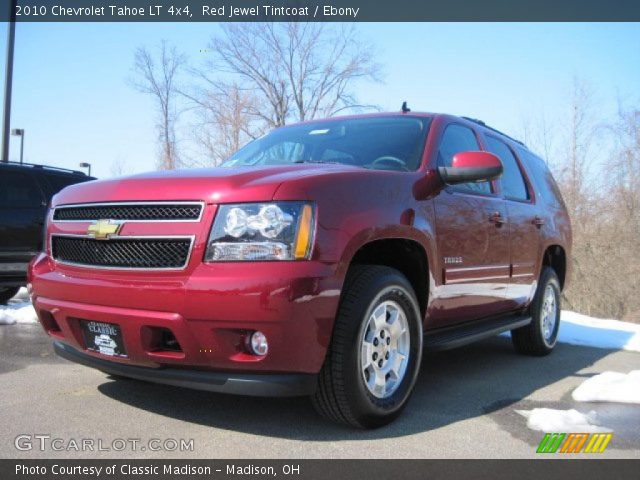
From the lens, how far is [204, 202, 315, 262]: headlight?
266 cm

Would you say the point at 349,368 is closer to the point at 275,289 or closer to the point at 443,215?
the point at 275,289

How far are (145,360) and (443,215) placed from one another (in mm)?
2003

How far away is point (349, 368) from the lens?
9.32ft

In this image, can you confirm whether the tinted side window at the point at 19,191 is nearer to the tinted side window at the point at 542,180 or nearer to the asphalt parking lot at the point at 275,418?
the asphalt parking lot at the point at 275,418

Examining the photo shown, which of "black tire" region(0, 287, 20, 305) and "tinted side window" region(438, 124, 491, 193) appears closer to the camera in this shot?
"tinted side window" region(438, 124, 491, 193)

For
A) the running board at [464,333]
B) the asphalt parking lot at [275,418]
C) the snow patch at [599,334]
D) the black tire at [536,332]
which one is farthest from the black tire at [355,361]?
the snow patch at [599,334]

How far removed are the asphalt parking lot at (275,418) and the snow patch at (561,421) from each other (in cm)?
7

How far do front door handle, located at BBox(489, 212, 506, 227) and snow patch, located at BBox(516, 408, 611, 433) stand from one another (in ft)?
4.84

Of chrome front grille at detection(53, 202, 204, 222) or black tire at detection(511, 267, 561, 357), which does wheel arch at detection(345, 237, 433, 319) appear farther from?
black tire at detection(511, 267, 561, 357)

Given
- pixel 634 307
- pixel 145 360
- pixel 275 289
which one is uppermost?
pixel 275 289

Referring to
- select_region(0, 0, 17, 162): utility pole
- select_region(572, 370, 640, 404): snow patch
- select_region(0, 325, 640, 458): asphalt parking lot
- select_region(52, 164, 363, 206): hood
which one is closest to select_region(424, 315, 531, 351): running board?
select_region(0, 325, 640, 458): asphalt parking lot

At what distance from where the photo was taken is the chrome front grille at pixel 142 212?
110 inches
